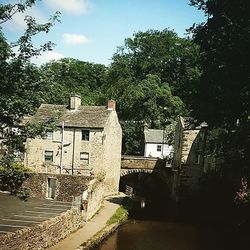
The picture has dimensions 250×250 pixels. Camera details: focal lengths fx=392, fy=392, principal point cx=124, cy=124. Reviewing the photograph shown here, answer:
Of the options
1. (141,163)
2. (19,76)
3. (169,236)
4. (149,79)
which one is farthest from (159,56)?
(19,76)

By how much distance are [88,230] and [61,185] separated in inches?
397

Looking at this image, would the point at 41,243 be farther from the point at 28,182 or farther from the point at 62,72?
the point at 28,182

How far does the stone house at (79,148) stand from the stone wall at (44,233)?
1671cm

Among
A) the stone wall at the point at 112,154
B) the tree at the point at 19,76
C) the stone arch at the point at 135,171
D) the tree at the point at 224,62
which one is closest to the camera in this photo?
the tree at the point at 19,76

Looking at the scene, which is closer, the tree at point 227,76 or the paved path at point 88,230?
the paved path at point 88,230

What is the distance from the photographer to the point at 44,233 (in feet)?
67.6

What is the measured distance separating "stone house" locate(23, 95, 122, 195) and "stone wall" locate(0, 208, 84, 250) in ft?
54.8

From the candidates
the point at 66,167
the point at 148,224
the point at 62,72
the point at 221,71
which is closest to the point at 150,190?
the point at 66,167

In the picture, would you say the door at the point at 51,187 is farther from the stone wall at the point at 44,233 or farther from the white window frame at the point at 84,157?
the stone wall at the point at 44,233

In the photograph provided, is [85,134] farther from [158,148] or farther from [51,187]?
[158,148]

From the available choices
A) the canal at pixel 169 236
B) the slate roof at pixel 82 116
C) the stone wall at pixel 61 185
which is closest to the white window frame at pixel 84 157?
the slate roof at pixel 82 116

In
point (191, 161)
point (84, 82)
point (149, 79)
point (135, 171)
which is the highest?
point (84, 82)

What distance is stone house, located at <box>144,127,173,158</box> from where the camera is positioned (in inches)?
2618

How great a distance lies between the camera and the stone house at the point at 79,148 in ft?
146
